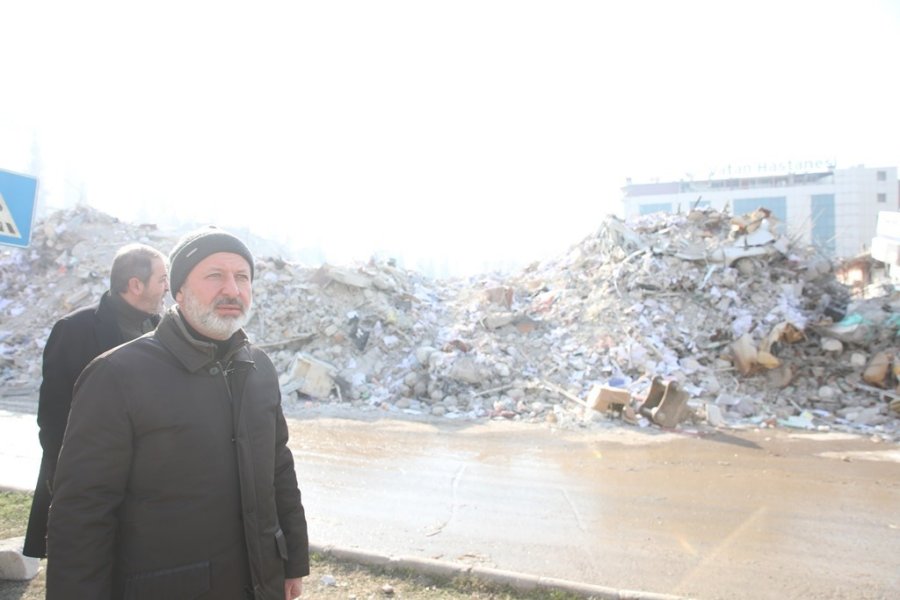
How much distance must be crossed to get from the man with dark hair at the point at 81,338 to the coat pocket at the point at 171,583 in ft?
4.70

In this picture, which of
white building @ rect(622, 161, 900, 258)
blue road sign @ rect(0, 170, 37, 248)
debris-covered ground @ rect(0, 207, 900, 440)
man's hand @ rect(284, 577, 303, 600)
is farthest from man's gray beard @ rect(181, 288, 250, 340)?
white building @ rect(622, 161, 900, 258)

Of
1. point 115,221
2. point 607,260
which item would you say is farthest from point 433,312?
point 115,221

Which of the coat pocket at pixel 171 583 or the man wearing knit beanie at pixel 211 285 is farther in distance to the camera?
the man wearing knit beanie at pixel 211 285

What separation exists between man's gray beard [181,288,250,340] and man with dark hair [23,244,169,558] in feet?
3.96

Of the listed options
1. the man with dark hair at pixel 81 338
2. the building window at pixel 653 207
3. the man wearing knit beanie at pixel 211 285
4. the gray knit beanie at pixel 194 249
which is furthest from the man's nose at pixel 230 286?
the building window at pixel 653 207

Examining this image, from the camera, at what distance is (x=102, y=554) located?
168 centimetres

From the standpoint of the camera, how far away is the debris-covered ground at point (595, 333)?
9.78 meters

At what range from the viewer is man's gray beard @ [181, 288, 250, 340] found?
1944 mm

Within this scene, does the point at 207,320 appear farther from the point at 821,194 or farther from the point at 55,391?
the point at 821,194

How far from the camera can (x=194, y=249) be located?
2.01 m

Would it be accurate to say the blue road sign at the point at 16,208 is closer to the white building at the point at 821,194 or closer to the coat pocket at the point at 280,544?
the coat pocket at the point at 280,544

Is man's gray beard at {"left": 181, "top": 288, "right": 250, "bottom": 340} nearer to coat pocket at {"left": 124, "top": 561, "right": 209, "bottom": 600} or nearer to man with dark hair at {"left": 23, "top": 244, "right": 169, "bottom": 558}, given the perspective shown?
coat pocket at {"left": 124, "top": 561, "right": 209, "bottom": 600}

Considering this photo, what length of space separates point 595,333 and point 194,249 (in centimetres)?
1078

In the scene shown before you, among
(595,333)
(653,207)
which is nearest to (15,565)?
(595,333)
